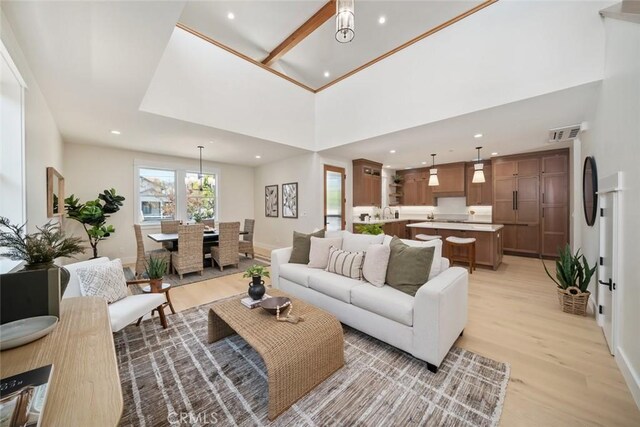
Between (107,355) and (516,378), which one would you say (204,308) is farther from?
(516,378)

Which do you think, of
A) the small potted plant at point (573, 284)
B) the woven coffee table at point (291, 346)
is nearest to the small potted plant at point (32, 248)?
the woven coffee table at point (291, 346)

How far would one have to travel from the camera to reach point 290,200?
6285mm

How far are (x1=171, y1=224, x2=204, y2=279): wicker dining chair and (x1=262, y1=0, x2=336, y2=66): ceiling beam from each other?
12.0 feet

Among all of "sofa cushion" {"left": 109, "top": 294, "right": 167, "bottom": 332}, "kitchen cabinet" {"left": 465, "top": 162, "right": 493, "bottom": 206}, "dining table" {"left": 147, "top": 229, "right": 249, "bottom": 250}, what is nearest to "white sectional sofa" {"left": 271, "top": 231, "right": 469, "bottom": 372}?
"sofa cushion" {"left": 109, "top": 294, "right": 167, "bottom": 332}

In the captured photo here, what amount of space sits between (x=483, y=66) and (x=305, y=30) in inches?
111

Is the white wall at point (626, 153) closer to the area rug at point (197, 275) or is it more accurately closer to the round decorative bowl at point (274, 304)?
the round decorative bowl at point (274, 304)

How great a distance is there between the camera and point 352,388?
5.63 ft

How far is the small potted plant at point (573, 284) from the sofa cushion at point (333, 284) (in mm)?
2421

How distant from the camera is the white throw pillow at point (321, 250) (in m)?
3.07

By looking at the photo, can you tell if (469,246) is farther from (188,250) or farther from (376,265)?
(188,250)

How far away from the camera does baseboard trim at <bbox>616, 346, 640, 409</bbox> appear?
1.60 metres

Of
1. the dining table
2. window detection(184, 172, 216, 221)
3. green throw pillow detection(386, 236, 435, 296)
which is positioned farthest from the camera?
window detection(184, 172, 216, 221)

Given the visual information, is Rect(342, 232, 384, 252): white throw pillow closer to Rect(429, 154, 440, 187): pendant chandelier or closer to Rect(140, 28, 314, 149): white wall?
Rect(140, 28, 314, 149): white wall

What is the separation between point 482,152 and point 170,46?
6.50m
